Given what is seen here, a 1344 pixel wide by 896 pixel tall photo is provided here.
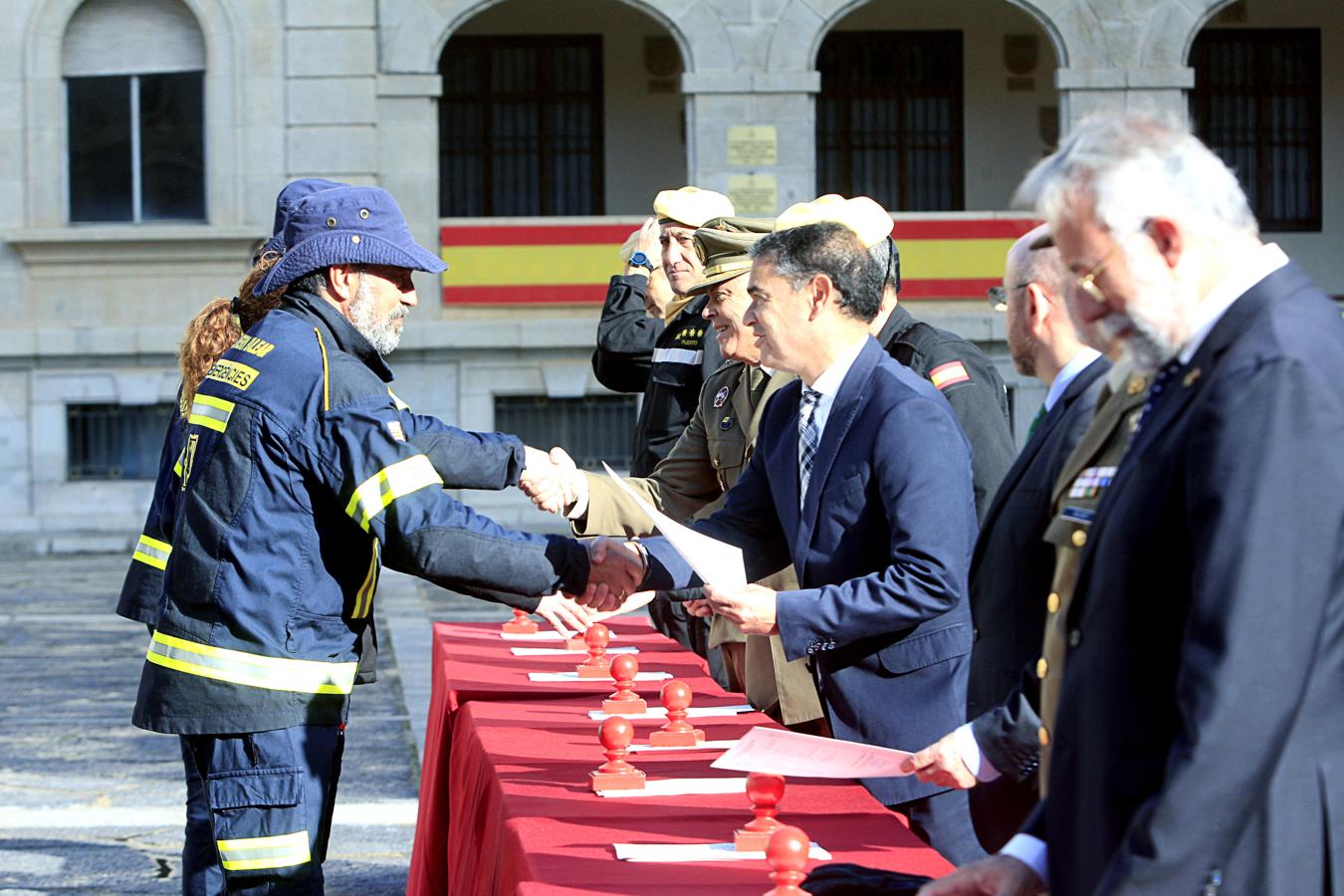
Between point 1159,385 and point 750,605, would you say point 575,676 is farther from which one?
point 1159,385

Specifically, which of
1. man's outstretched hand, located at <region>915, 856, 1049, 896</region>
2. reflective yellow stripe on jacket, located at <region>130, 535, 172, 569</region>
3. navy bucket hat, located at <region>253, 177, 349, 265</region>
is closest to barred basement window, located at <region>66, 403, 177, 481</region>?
reflective yellow stripe on jacket, located at <region>130, 535, 172, 569</region>

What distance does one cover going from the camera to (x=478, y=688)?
4.74 meters

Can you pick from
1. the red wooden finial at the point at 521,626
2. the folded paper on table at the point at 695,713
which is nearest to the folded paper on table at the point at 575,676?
the folded paper on table at the point at 695,713

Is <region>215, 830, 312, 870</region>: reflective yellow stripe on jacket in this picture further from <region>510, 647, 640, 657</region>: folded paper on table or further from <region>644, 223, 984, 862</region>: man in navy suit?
<region>510, 647, 640, 657</region>: folded paper on table

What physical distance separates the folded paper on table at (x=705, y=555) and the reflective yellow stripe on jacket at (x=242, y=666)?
30.5 inches

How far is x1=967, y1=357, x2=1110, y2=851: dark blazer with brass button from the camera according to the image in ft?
10.2

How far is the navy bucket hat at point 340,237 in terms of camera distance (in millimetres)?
3934

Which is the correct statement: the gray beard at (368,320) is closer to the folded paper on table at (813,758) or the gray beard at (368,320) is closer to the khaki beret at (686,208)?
the folded paper on table at (813,758)

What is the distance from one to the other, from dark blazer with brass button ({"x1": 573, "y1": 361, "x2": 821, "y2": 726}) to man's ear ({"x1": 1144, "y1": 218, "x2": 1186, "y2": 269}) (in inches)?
84.0

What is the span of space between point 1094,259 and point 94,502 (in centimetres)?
1636

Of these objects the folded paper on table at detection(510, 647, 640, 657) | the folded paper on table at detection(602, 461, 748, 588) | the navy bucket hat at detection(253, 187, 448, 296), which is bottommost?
the folded paper on table at detection(510, 647, 640, 657)

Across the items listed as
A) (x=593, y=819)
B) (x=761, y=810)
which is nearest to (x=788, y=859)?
(x=761, y=810)

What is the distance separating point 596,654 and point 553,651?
64 centimetres

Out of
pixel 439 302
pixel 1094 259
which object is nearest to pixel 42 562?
pixel 439 302
